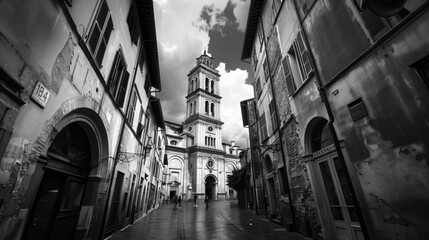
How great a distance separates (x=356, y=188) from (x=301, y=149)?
236cm

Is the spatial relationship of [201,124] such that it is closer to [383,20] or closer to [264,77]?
[264,77]

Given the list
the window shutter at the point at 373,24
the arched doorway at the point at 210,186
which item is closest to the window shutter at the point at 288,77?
the window shutter at the point at 373,24

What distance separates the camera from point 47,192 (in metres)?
4.26

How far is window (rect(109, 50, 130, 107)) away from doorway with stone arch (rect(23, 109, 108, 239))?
1649 millimetres

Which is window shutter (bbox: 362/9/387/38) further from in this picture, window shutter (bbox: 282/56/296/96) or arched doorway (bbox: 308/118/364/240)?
window shutter (bbox: 282/56/296/96)

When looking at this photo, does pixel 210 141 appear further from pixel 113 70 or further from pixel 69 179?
pixel 69 179

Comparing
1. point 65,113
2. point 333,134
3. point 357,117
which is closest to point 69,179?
point 65,113

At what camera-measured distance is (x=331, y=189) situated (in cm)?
547

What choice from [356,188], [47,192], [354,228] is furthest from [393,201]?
[47,192]

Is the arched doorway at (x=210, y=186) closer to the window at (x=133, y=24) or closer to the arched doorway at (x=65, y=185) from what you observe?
the window at (x=133, y=24)

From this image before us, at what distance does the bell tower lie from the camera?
40.6 metres

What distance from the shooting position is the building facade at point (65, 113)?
2.64 metres

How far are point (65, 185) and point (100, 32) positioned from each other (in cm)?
438

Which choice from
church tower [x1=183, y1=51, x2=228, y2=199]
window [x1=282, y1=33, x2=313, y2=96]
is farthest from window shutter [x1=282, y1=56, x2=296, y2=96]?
church tower [x1=183, y1=51, x2=228, y2=199]
